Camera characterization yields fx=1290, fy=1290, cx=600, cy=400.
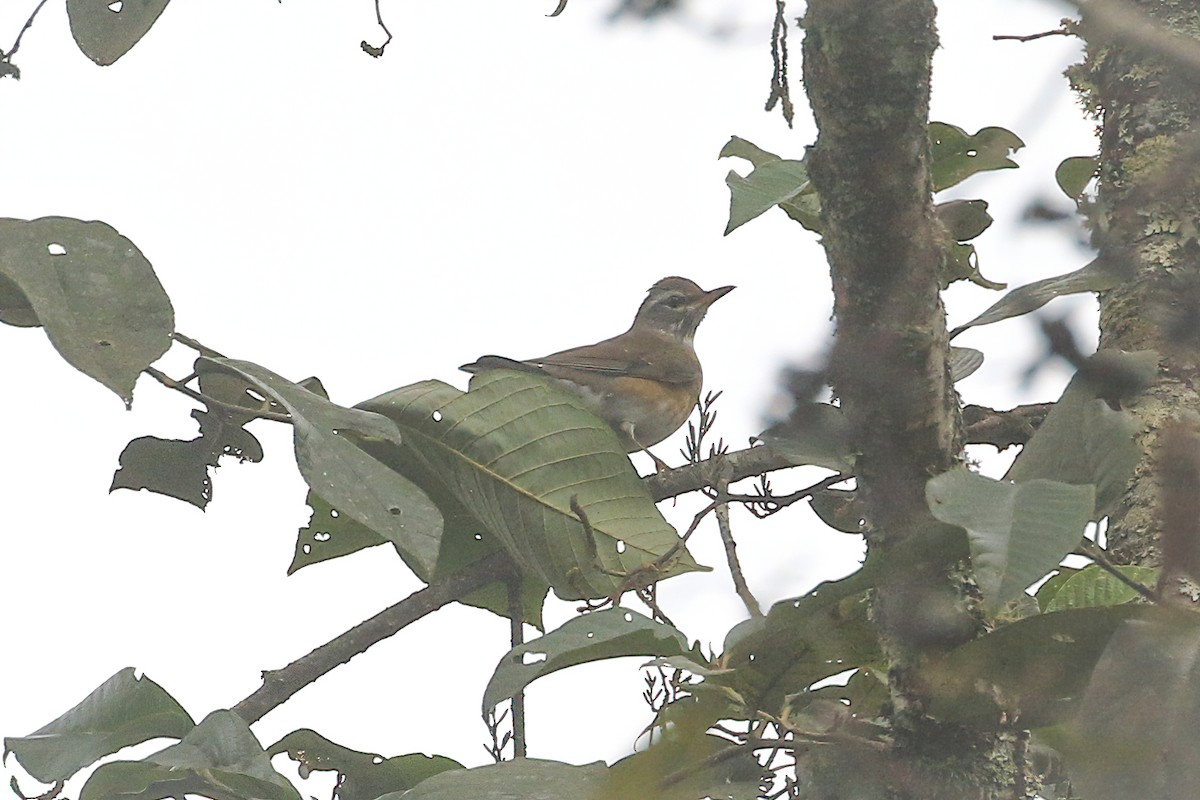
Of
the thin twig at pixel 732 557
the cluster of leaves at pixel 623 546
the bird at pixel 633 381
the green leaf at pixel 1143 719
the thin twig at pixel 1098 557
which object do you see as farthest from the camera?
the bird at pixel 633 381

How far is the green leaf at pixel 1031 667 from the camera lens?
115 centimetres

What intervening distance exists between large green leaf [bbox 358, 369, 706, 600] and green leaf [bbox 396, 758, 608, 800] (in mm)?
642

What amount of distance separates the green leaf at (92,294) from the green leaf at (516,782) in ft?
1.97

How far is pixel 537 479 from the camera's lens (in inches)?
93.3

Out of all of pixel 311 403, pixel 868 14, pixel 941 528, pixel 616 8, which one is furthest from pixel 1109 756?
pixel 311 403

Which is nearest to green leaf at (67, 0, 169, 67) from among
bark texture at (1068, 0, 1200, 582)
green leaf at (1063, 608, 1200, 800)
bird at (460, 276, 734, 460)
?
bark texture at (1068, 0, 1200, 582)

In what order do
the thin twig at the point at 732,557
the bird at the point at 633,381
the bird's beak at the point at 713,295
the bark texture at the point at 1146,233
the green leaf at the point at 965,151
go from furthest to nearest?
the bird's beak at the point at 713,295, the bird at the point at 633,381, the green leaf at the point at 965,151, the bark texture at the point at 1146,233, the thin twig at the point at 732,557

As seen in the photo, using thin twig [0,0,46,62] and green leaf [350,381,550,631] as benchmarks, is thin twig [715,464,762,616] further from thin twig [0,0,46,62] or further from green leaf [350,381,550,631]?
thin twig [0,0,46,62]

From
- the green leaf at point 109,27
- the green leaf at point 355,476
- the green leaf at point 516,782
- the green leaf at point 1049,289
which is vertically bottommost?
the green leaf at point 516,782

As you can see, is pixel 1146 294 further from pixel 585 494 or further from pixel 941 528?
pixel 941 528

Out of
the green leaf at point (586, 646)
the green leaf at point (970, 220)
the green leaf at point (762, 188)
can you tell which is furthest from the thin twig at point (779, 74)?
the green leaf at point (586, 646)

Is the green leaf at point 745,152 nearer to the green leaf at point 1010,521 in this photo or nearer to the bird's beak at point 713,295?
the green leaf at point 1010,521

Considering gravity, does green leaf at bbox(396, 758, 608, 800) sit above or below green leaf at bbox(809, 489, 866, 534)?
below

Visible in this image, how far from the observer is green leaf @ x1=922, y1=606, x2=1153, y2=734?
1153mm
